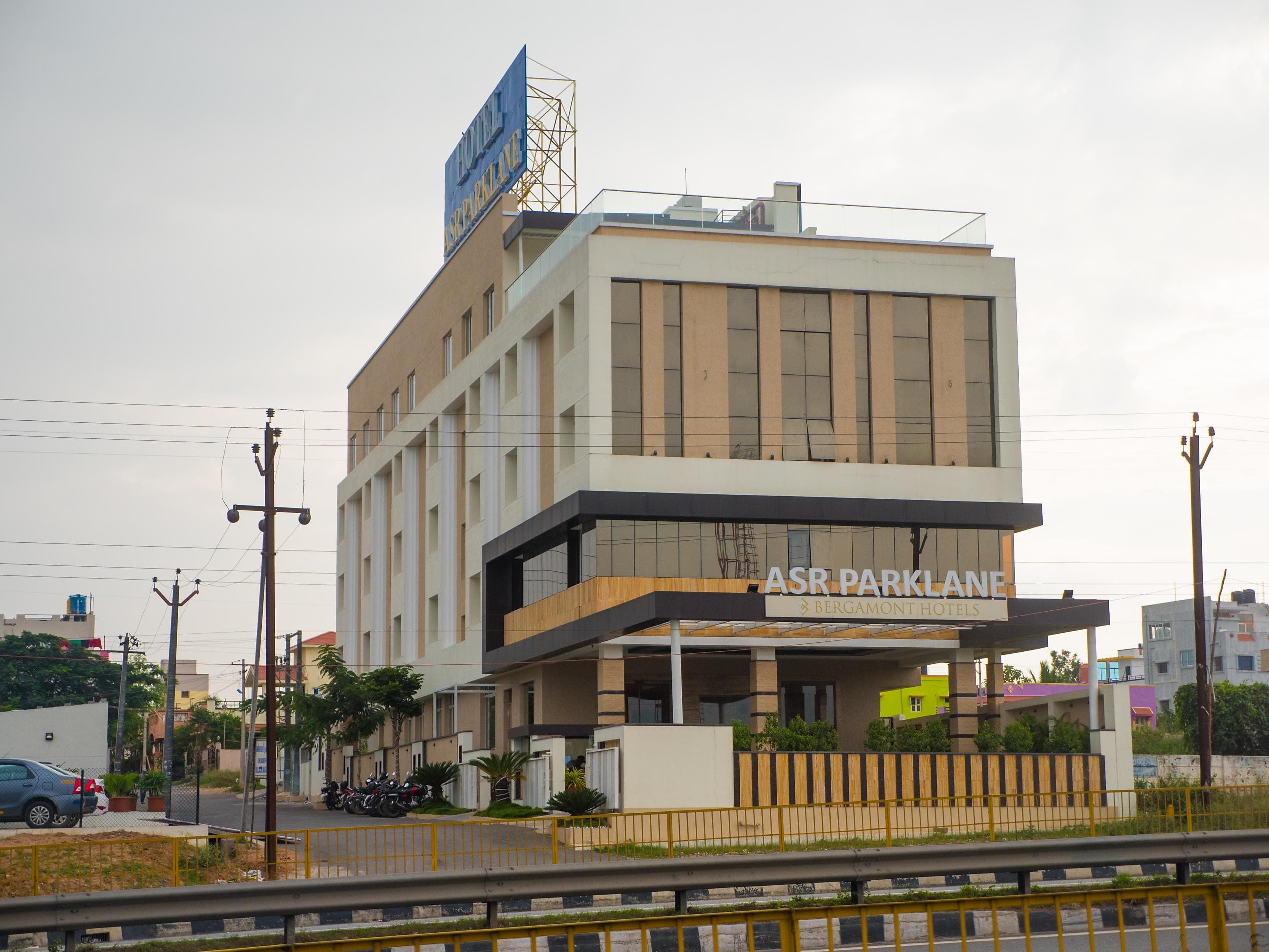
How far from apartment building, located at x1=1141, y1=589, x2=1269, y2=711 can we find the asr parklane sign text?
8371 cm

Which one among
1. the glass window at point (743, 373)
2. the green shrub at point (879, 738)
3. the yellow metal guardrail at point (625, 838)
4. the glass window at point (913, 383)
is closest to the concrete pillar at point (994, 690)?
the green shrub at point (879, 738)

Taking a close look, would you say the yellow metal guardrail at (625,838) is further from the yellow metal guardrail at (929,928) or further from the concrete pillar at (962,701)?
the concrete pillar at (962,701)

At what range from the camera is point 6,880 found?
2244cm

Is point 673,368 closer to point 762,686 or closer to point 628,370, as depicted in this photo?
point 628,370

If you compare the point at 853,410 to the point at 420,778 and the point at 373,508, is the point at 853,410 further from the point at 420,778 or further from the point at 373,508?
the point at 373,508

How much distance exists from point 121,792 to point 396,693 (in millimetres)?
12768

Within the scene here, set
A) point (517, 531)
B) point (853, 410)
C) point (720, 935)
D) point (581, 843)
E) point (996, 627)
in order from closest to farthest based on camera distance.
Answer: point (720, 935)
point (581, 843)
point (996, 627)
point (853, 410)
point (517, 531)

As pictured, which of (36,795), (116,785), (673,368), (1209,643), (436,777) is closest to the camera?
(36,795)

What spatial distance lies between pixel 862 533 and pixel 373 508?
36744mm

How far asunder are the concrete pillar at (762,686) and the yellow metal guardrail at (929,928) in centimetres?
1771

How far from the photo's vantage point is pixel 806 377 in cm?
4609

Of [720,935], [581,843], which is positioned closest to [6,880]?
[581,843]

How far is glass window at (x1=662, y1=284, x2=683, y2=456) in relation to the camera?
44.7 meters

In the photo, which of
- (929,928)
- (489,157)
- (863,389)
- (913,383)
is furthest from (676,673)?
(489,157)
